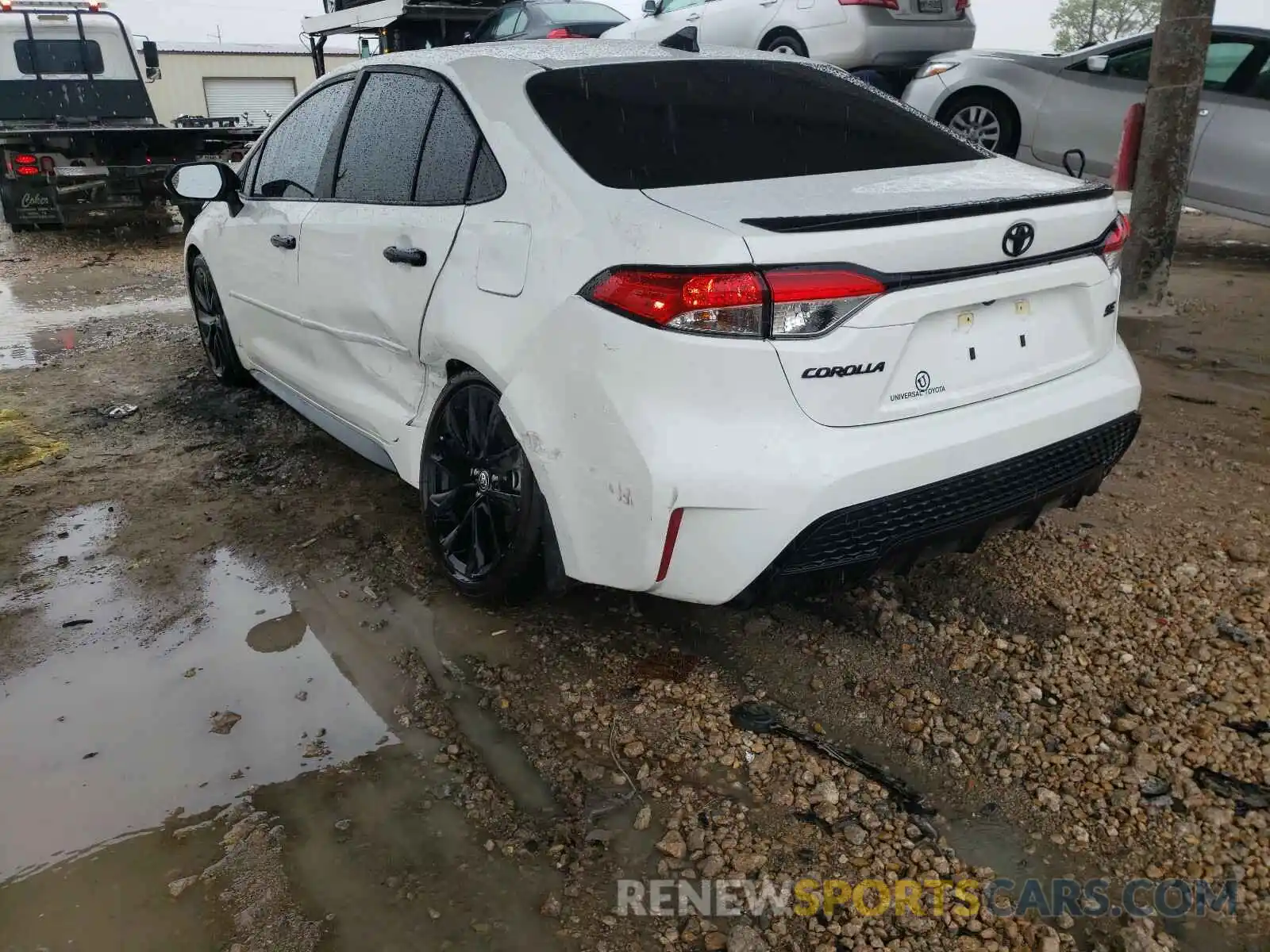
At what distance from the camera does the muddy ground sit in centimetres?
196

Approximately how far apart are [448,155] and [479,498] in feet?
3.34

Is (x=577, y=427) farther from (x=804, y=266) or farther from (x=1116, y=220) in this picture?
(x=1116, y=220)

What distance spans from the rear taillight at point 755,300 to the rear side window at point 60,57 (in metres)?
13.0

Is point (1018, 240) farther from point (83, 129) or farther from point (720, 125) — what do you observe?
point (83, 129)

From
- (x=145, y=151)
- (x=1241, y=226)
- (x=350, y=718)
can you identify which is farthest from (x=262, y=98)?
(x=350, y=718)

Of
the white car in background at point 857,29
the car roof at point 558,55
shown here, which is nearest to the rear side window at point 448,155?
the car roof at point 558,55

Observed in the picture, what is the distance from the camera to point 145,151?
11.0 meters

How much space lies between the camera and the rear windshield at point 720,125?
8.19ft

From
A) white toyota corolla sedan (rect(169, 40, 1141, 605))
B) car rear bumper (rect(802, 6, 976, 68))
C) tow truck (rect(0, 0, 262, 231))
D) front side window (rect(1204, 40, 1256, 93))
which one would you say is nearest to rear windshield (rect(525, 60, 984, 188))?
white toyota corolla sedan (rect(169, 40, 1141, 605))

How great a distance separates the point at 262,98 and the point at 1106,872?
36058 mm

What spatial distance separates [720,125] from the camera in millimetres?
2689

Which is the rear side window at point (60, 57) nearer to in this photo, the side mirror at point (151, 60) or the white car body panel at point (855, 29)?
the side mirror at point (151, 60)

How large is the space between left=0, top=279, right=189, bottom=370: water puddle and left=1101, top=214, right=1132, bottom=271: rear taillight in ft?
20.1

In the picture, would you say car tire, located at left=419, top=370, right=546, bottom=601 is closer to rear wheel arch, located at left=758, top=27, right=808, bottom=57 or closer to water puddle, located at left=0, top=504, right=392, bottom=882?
water puddle, located at left=0, top=504, right=392, bottom=882
